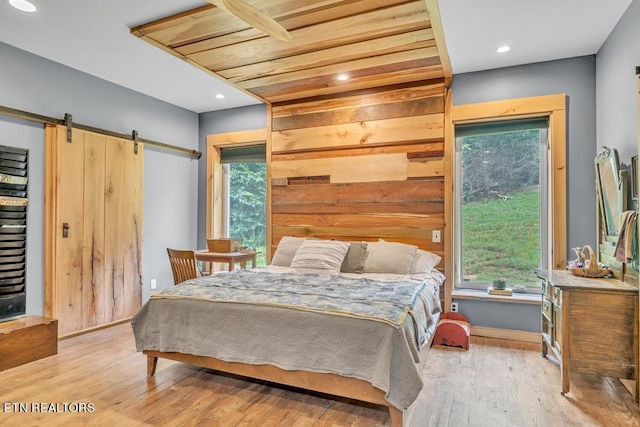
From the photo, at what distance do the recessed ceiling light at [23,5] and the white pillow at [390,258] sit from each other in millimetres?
3207

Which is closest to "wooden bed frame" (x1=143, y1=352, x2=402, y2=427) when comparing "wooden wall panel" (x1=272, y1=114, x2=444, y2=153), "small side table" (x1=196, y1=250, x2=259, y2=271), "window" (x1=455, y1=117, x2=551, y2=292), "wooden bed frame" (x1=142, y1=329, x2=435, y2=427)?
"wooden bed frame" (x1=142, y1=329, x2=435, y2=427)

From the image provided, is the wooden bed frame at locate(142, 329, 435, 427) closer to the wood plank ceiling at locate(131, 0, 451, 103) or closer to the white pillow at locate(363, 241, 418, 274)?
the white pillow at locate(363, 241, 418, 274)

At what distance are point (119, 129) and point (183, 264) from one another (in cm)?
170

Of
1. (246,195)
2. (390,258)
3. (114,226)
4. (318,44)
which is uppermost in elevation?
(318,44)

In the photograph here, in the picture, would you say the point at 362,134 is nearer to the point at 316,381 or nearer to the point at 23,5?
the point at 316,381

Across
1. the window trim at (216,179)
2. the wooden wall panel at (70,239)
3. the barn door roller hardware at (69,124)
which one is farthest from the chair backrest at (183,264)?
the barn door roller hardware at (69,124)

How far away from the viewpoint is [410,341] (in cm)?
198

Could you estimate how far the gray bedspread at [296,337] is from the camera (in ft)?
6.28

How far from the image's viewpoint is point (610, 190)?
9.02 feet

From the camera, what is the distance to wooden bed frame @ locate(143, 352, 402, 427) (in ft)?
6.46

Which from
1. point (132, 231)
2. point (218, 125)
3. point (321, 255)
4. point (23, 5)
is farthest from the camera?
point (218, 125)

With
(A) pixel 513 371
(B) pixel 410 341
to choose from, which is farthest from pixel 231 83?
(A) pixel 513 371

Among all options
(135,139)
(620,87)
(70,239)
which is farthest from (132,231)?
(620,87)

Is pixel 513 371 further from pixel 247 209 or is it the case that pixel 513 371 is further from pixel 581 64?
pixel 247 209
